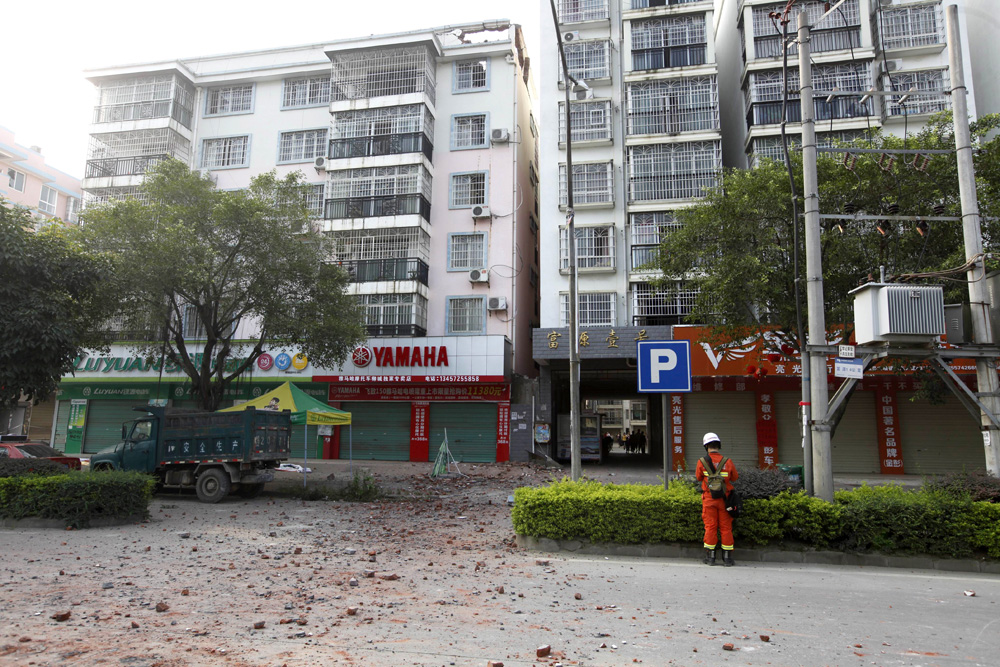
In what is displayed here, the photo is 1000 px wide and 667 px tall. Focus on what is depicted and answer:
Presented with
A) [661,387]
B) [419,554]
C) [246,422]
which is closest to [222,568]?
[419,554]

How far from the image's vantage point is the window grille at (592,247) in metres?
25.1

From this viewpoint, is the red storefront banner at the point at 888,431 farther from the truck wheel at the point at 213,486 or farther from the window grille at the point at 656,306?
the truck wheel at the point at 213,486

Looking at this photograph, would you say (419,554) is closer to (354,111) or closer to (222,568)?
(222,568)

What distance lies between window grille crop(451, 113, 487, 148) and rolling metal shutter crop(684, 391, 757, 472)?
47.1ft

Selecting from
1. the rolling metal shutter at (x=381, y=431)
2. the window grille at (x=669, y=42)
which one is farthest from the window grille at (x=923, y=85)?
the rolling metal shutter at (x=381, y=431)

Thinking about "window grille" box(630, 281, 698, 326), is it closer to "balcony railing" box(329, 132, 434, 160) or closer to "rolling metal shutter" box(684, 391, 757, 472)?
"rolling metal shutter" box(684, 391, 757, 472)

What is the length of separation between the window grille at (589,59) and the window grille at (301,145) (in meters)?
11.5

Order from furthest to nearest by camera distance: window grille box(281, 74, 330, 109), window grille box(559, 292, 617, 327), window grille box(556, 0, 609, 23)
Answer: window grille box(281, 74, 330, 109) < window grille box(556, 0, 609, 23) < window grille box(559, 292, 617, 327)

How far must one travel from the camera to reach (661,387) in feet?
28.9

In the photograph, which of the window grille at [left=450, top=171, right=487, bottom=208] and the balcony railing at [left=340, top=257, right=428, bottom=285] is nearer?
the balcony railing at [left=340, top=257, right=428, bottom=285]

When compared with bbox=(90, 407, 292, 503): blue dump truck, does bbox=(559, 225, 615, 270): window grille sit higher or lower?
higher

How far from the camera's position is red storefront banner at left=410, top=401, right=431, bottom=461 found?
25.9m

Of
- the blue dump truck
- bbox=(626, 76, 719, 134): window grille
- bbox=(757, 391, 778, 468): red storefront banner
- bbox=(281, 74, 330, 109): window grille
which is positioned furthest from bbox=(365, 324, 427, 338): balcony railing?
bbox=(757, 391, 778, 468): red storefront banner

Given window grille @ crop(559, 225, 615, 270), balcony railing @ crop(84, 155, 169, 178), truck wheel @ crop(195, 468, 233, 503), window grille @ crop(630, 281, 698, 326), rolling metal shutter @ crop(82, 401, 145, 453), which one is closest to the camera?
truck wheel @ crop(195, 468, 233, 503)
